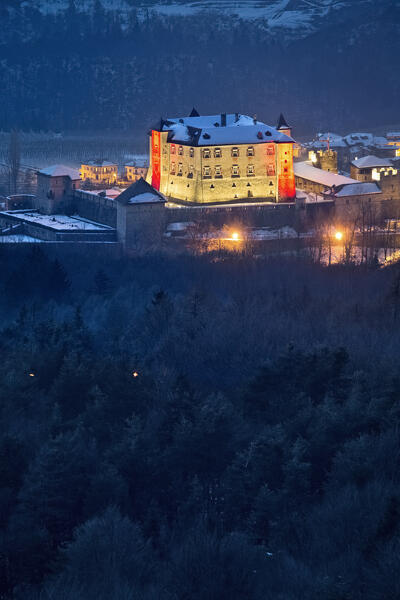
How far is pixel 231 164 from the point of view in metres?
46.9

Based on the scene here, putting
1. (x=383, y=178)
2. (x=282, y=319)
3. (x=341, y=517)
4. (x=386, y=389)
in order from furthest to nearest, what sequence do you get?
(x=383, y=178) → (x=282, y=319) → (x=386, y=389) → (x=341, y=517)

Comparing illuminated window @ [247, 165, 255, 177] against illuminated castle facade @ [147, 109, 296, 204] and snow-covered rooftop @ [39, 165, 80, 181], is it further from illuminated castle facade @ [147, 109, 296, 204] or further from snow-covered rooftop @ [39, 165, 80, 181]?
snow-covered rooftop @ [39, 165, 80, 181]

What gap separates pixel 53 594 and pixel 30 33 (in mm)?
107518

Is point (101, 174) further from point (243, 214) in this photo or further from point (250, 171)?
point (243, 214)

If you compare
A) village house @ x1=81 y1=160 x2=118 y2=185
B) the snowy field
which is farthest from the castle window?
the snowy field

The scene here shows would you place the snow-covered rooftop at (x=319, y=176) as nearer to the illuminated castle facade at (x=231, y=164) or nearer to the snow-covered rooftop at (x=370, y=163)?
the snow-covered rooftop at (x=370, y=163)

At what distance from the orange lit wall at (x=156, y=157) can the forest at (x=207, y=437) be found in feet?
25.0

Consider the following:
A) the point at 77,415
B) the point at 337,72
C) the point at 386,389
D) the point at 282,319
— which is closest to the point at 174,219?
the point at 282,319

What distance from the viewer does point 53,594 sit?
19031 mm

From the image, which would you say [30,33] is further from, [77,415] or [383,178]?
[77,415]

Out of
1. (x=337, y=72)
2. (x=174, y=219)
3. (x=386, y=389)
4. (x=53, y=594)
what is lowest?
(x=53, y=594)

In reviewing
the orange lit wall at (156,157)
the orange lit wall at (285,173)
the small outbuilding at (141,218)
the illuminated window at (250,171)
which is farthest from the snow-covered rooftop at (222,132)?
the small outbuilding at (141,218)

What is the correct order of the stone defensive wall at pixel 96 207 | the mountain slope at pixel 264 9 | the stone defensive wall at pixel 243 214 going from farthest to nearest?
the mountain slope at pixel 264 9 → the stone defensive wall at pixel 96 207 → the stone defensive wall at pixel 243 214

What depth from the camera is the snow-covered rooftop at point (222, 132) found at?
46625 mm
